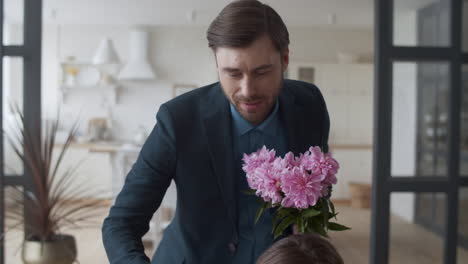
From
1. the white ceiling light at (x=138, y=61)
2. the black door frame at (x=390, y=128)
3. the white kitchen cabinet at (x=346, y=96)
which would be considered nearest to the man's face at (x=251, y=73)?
the black door frame at (x=390, y=128)

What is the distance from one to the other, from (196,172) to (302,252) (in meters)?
0.47

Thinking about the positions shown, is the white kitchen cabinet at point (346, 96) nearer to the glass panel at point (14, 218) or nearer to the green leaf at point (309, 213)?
the glass panel at point (14, 218)

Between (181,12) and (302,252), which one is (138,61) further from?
(302,252)

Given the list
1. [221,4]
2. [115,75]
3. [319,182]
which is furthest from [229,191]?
[115,75]

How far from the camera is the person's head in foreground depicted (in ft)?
2.53

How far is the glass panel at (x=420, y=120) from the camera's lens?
2156 millimetres

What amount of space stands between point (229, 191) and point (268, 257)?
1.18 ft

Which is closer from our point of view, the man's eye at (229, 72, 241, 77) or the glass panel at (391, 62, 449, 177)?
the man's eye at (229, 72, 241, 77)

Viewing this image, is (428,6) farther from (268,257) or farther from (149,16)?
(149,16)

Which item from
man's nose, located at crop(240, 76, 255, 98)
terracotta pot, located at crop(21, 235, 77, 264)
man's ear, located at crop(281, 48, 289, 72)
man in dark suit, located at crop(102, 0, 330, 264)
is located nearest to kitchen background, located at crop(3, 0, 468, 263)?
terracotta pot, located at crop(21, 235, 77, 264)

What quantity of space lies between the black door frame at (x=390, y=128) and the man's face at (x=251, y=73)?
1218 millimetres

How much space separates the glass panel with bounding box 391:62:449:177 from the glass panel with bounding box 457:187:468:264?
0.14 m

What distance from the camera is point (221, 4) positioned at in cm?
547

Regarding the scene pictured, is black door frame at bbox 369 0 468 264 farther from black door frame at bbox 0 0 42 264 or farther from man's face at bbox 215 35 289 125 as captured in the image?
black door frame at bbox 0 0 42 264
